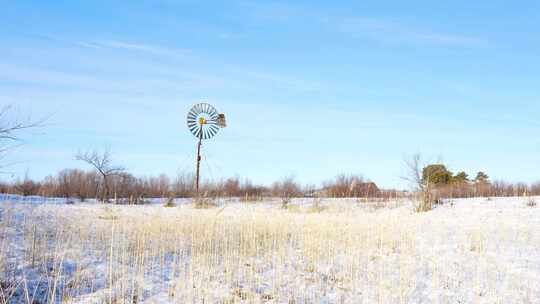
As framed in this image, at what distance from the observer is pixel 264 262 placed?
22.7 ft

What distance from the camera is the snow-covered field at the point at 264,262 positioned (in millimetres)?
5242

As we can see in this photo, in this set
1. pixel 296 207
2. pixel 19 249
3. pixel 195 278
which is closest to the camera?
pixel 195 278

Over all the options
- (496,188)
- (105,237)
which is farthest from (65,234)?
(496,188)

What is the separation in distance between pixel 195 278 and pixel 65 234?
3412mm

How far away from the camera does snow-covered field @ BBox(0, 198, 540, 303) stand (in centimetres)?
524

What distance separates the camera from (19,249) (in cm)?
640

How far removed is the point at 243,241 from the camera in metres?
8.48

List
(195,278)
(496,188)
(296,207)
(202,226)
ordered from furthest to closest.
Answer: (496,188) → (296,207) → (202,226) → (195,278)

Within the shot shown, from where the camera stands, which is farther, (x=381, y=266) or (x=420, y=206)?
(x=420, y=206)

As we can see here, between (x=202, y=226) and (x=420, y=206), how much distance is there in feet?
27.2

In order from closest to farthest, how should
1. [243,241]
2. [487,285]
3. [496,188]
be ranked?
1. [487,285]
2. [243,241]
3. [496,188]

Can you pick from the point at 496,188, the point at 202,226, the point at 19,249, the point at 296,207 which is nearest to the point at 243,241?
the point at 202,226

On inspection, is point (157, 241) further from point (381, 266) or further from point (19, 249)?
point (381, 266)

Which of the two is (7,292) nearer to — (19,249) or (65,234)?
(19,249)
